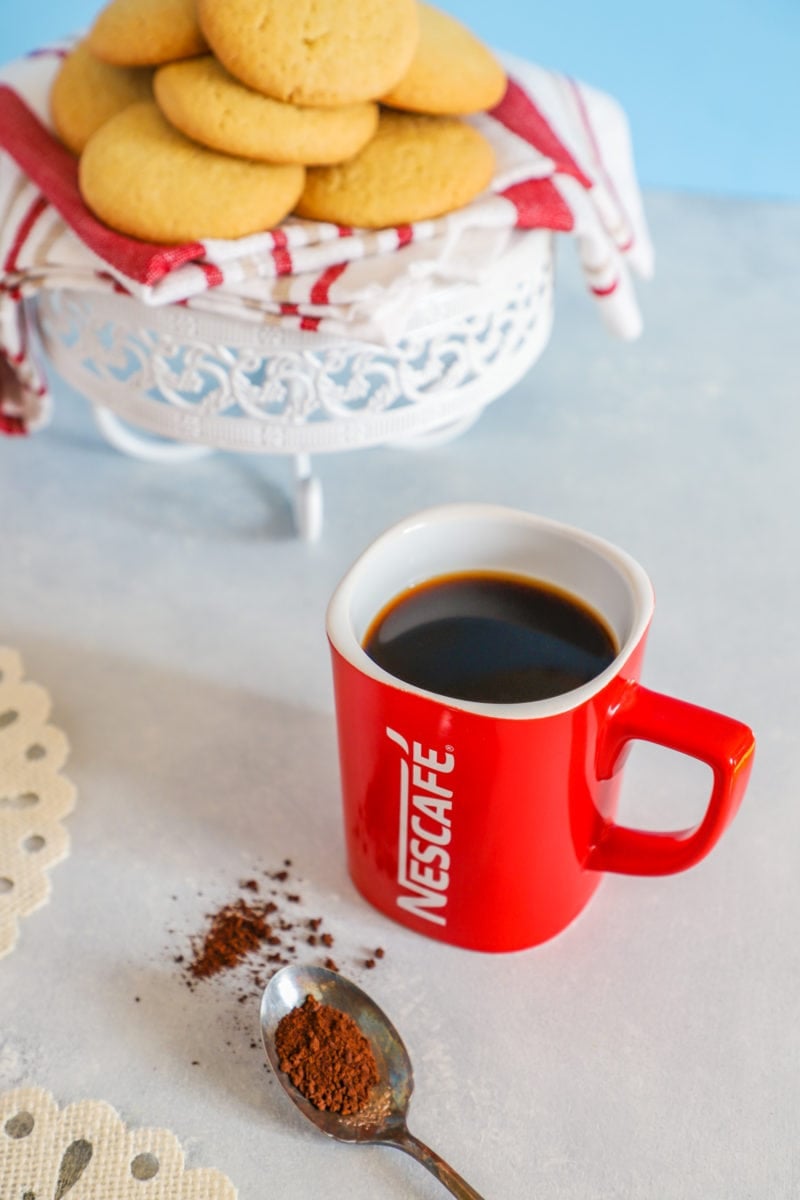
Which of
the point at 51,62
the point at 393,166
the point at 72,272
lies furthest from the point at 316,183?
the point at 51,62

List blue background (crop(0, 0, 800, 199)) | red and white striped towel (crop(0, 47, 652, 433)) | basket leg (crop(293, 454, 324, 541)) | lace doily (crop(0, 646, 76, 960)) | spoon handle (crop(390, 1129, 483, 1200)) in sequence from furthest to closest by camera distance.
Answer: blue background (crop(0, 0, 800, 199)) < basket leg (crop(293, 454, 324, 541)) < red and white striped towel (crop(0, 47, 652, 433)) < lace doily (crop(0, 646, 76, 960)) < spoon handle (crop(390, 1129, 483, 1200))

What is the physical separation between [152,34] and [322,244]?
0.17 metres

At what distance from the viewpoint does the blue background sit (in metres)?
1.17

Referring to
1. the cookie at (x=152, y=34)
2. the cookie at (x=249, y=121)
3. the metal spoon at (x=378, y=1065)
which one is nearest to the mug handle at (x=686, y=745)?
the metal spoon at (x=378, y=1065)

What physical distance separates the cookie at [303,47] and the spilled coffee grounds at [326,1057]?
0.51 metres

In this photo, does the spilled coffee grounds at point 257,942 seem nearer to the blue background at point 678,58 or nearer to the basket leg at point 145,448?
the basket leg at point 145,448

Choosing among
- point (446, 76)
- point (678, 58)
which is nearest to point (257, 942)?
point (446, 76)

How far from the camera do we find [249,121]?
27.3 inches

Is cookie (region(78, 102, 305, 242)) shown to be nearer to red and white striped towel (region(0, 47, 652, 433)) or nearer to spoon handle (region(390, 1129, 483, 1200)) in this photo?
red and white striped towel (region(0, 47, 652, 433))

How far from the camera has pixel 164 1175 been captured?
1.59ft

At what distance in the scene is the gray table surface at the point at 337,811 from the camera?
1.66ft

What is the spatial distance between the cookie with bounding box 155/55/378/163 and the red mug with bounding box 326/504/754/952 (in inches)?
11.2

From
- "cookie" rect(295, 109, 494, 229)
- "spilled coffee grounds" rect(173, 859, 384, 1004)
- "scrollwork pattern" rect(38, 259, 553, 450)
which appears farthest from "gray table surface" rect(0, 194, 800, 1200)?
"cookie" rect(295, 109, 494, 229)

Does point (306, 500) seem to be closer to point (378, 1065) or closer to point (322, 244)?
point (322, 244)
